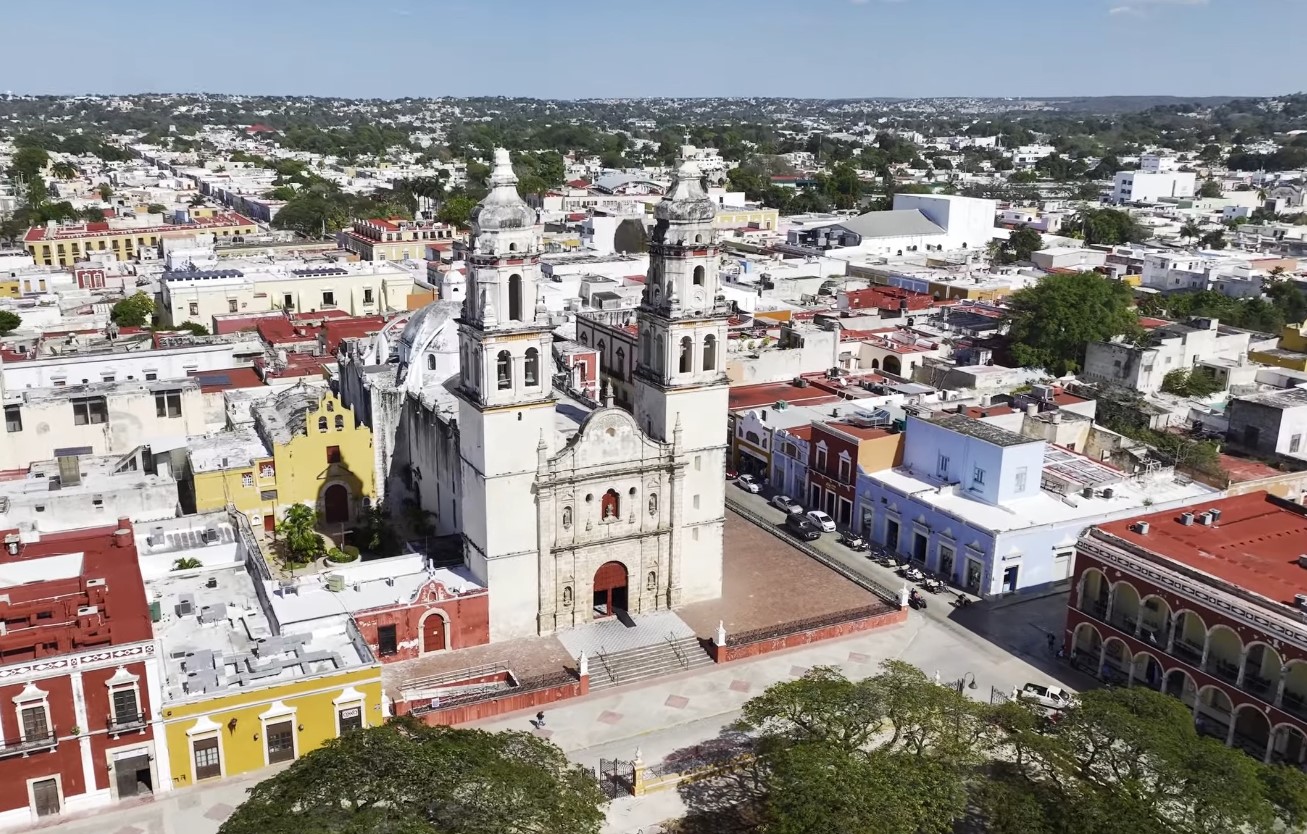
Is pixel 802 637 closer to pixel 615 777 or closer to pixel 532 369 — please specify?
pixel 615 777

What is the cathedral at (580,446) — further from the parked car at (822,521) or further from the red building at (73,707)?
the red building at (73,707)

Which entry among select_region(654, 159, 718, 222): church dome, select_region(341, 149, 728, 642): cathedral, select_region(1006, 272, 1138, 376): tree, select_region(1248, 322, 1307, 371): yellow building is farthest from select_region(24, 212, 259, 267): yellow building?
select_region(1248, 322, 1307, 371): yellow building

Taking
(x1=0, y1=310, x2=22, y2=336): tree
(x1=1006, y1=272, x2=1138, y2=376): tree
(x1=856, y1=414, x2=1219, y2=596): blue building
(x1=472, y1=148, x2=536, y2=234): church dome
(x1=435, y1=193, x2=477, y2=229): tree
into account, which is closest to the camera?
(x1=472, y1=148, x2=536, y2=234): church dome

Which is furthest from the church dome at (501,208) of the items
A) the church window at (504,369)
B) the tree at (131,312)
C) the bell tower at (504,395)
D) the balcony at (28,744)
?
the tree at (131,312)

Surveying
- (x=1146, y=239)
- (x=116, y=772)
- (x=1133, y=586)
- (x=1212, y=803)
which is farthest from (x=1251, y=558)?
(x=1146, y=239)

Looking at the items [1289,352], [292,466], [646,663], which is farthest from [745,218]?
[646,663]

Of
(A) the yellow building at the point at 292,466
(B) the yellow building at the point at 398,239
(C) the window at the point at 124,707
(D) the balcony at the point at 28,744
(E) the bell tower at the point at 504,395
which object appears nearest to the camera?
(D) the balcony at the point at 28,744

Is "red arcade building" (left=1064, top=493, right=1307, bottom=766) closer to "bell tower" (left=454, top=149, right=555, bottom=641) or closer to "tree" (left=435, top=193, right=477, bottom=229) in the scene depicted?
"bell tower" (left=454, top=149, right=555, bottom=641)
